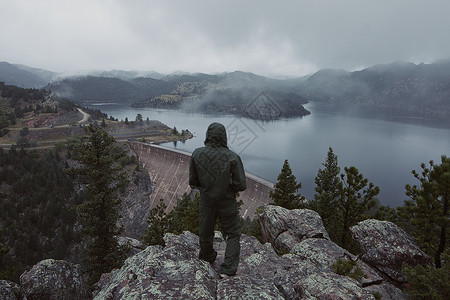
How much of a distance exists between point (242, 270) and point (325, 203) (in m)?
16.1

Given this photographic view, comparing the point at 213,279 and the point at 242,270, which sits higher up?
the point at 213,279

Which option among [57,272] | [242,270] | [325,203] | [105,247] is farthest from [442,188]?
[105,247]

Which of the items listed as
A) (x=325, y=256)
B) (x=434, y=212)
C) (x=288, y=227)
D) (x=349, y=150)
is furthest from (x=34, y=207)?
(x=349, y=150)

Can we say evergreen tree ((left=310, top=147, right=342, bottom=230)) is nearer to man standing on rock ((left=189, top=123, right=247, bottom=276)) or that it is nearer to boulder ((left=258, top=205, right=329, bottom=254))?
boulder ((left=258, top=205, right=329, bottom=254))

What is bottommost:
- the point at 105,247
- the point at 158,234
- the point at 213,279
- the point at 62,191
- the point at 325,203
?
the point at 62,191

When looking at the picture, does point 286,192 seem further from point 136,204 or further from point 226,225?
point 136,204

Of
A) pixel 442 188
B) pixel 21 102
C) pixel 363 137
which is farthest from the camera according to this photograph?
pixel 21 102

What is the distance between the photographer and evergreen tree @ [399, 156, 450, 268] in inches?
409

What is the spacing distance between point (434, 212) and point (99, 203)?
19.2 m

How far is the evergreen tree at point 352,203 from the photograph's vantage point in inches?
660

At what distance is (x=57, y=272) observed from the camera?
35.4ft

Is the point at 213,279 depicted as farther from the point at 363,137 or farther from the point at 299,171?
the point at 363,137

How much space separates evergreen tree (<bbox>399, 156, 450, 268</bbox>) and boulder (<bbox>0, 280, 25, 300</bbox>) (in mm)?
16854

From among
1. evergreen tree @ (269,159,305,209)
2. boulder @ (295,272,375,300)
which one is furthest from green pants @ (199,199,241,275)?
evergreen tree @ (269,159,305,209)
